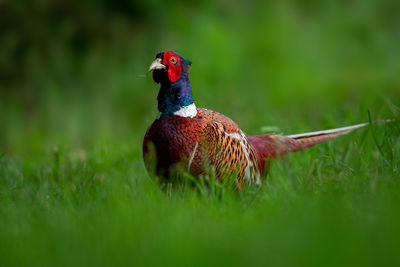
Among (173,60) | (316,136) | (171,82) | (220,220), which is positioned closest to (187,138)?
(171,82)

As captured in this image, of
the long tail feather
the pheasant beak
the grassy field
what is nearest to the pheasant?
the pheasant beak

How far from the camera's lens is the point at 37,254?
79.9 inches

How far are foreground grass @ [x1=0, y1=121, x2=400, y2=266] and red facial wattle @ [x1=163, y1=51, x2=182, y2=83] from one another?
71 centimetres

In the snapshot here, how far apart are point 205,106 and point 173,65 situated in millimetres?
2172

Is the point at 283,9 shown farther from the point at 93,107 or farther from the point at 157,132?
the point at 157,132

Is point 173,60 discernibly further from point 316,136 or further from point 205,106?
point 205,106

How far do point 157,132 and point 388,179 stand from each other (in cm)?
139

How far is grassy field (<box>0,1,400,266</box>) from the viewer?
2053 mm

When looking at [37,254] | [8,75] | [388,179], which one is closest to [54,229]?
[37,254]

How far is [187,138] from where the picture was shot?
3150 millimetres

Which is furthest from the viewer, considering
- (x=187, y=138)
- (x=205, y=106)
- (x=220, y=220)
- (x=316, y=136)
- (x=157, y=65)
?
(x=205, y=106)

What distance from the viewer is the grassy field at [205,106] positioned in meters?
2.05

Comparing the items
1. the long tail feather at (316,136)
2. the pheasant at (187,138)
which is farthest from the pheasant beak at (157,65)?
the long tail feather at (316,136)

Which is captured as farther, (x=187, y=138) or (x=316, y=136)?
(x=316, y=136)
